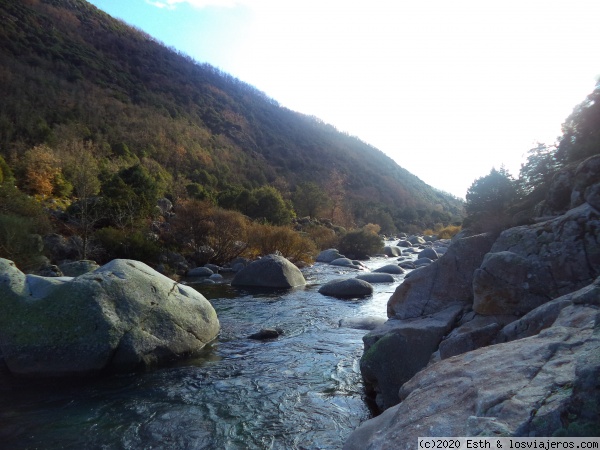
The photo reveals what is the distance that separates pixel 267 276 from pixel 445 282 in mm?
8935

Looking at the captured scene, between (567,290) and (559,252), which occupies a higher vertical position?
(559,252)

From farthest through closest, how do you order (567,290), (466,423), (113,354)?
1. (113,354)
2. (567,290)
3. (466,423)

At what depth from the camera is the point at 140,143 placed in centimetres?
3794

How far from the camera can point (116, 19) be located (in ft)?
259

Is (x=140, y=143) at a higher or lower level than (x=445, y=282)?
higher

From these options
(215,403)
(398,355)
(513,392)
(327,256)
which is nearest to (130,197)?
(327,256)

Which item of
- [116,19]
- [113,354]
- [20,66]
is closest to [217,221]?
[113,354]

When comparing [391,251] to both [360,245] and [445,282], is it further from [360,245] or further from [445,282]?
[445,282]

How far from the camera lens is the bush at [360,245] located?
26562mm

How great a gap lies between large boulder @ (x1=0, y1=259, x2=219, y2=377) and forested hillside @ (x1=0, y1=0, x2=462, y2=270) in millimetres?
6434

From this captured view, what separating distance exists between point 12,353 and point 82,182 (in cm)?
1027

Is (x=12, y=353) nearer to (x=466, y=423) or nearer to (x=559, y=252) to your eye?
(x=466, y=423)

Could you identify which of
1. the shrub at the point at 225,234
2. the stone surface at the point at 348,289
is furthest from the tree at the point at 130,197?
the stone surface at the point at 348,289

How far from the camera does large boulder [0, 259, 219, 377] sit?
6.32 meters
